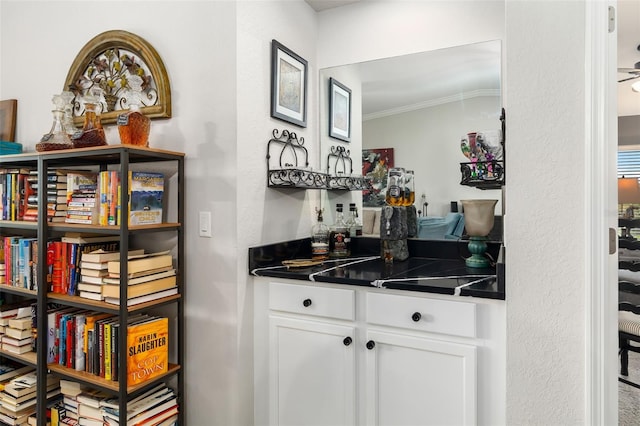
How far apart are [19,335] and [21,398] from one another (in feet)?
1.02

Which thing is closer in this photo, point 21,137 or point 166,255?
point 166,255

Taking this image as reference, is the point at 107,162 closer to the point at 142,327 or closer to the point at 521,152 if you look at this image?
the point at 142,327

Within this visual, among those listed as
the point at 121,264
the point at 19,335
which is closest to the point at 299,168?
the point at 121,264

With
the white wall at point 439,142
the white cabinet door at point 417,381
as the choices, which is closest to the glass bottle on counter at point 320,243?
the white wall at point 439,142

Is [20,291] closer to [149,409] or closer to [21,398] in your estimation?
[21,398]

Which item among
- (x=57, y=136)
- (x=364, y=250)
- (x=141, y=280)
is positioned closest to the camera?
(x=141, y=280)

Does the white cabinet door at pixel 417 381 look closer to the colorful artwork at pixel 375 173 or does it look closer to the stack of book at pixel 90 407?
the colorful artwork at pixel 375 173

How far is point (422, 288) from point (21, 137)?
2561mm

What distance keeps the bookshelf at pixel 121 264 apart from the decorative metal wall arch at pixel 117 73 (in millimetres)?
273

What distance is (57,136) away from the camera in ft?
6.53

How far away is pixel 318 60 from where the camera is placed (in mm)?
2523

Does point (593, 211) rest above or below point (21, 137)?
below

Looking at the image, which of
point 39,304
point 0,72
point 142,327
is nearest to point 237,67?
point 142,327

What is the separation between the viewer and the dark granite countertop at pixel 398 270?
1572 mm
